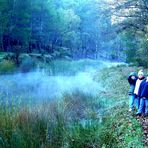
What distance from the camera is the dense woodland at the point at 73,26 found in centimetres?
2159

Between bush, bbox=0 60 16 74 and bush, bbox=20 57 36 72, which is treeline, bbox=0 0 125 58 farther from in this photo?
bush, bbox=0 60 16 74

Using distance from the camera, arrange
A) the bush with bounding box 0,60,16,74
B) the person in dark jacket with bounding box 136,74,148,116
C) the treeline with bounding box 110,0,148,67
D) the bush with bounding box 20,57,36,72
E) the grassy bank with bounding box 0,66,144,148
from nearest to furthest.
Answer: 1. the grassy bank with bounding box 0,66,144,148
2. the person in dark jacket with bounding box 136,74,148,116
3. the treeline with bounding box 110,0,148,67
4. the bush with bounding box 0,60,16,74
5. the bush with bounding box 20,57,36,72

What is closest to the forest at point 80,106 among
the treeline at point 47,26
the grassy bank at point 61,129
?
the grassy bank at point 61,129

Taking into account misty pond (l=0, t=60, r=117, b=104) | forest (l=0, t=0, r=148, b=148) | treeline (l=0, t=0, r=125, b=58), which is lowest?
misty pond (l=0, t=60, r=117, b=104)

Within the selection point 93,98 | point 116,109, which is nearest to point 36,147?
point 116,109

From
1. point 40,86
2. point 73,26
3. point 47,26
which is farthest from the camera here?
point 73,26

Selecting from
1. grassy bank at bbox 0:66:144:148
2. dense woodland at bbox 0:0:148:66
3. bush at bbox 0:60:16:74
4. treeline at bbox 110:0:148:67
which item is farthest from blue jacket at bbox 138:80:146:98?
bush at bbox 0:60:16:74

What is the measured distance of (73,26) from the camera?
53.2 m

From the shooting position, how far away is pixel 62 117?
8438 mm

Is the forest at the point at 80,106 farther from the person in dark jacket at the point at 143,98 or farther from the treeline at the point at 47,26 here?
the treeline at the point at 47,26

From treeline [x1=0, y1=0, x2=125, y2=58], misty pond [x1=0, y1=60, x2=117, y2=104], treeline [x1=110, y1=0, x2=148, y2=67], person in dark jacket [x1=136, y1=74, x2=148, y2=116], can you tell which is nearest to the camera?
person in dark jacket [x1=136, y1=74, x2=148, y2=116]

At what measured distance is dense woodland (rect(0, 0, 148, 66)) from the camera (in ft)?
70.8

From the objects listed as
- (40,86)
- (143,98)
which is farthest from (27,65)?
(143,98)

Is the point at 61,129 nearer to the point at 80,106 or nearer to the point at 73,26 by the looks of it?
the point at 80,106
